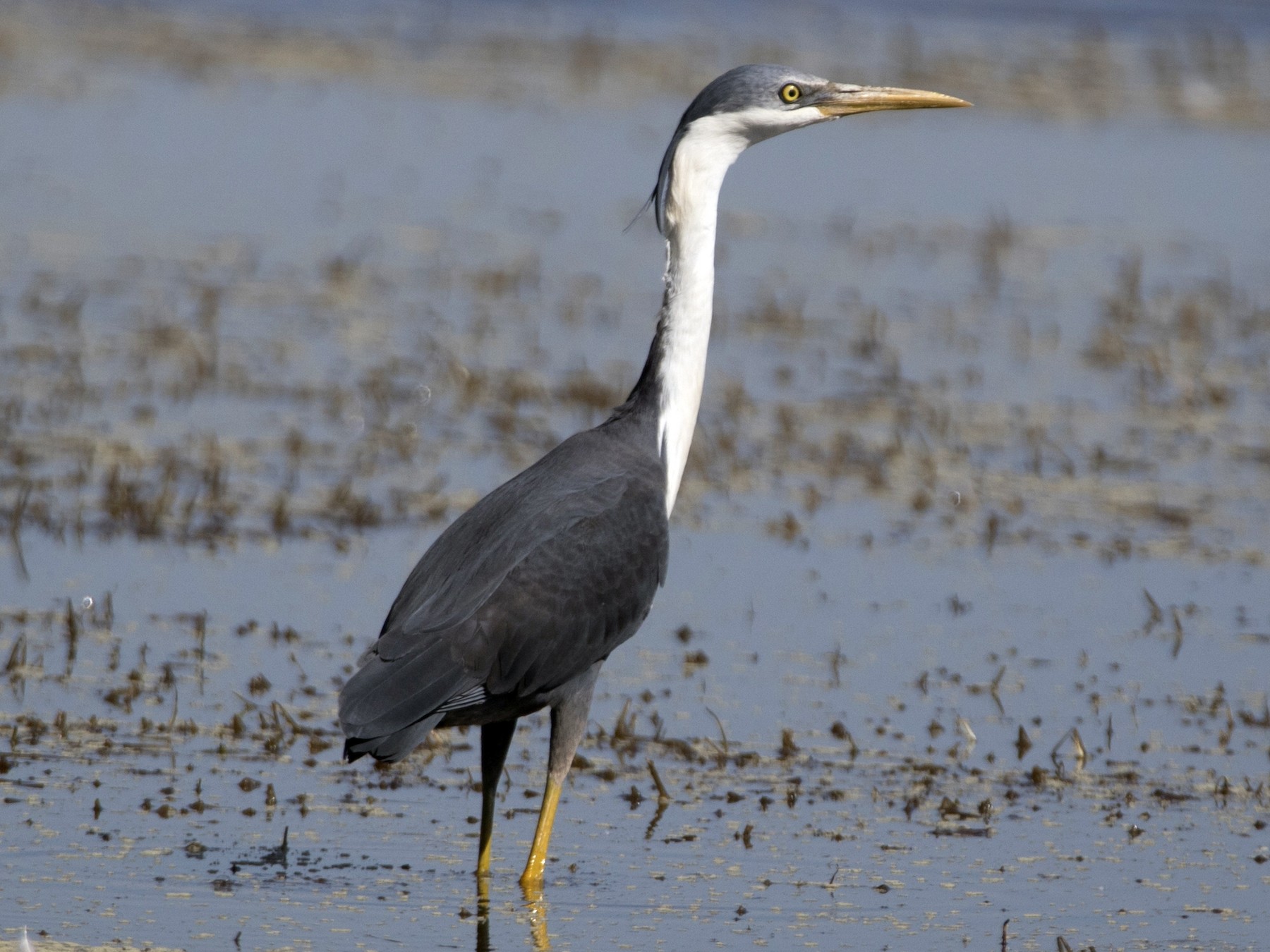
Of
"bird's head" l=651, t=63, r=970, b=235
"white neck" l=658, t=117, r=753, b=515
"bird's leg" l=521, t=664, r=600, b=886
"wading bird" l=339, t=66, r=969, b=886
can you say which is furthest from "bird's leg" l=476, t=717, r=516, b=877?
"bird's head" l=651, t=63, r=970, b=235

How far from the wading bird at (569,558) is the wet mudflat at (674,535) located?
→ 56 centimetres

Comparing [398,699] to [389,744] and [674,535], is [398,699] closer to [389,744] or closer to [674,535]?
[389,744]

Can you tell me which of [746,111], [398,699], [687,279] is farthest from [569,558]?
[746,111]

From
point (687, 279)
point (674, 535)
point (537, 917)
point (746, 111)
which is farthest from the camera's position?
point (674, 535)

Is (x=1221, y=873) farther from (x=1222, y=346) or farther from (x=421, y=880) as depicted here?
(x=1222, y=346)

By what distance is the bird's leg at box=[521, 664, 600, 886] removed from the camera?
18.6 ft

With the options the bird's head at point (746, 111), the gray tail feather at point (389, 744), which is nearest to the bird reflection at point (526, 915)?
the gray tail feather at point (389, 744)

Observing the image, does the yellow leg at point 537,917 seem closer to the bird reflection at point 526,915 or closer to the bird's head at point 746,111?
the bird reflection at point 526,915

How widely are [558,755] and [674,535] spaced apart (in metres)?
3.73

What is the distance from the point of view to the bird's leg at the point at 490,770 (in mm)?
5656

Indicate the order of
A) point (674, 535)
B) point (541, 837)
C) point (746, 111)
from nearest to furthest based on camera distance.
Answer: point (541, 837) < point (746, 111) < point (674, 535)

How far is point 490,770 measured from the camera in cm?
577

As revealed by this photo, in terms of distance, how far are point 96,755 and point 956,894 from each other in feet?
8.87

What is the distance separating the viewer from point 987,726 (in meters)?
7.31
